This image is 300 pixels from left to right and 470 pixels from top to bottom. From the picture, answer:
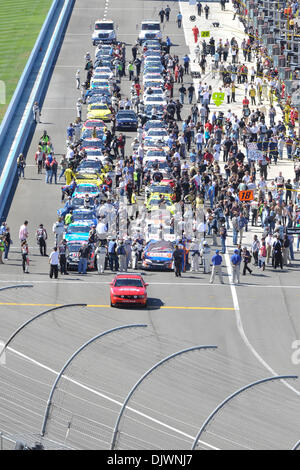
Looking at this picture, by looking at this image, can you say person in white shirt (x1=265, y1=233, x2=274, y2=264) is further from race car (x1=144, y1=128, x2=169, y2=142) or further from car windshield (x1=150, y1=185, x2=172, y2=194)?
race car (x1=144, y1=128, x2=169, y2=142)

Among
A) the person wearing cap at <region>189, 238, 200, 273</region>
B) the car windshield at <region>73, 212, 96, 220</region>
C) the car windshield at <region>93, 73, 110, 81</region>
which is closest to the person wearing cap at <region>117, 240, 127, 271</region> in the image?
the person wearing cap at <region>189, 238, 200, 273</region>

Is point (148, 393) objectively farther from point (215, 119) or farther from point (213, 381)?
point (215, 119)

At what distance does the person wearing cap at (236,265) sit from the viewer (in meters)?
42.1

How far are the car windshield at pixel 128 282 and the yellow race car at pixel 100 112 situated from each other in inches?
1066

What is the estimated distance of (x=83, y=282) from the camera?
42.4 meters

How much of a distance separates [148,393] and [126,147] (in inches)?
1627

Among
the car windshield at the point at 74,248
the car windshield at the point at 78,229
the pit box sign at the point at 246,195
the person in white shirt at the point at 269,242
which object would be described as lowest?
the car windshield at the point at 74,248

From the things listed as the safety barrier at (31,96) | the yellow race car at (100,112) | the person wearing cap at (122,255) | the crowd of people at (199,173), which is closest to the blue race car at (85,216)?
the crowd of people at (199,173)

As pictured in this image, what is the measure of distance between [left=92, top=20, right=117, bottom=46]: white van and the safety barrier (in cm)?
281

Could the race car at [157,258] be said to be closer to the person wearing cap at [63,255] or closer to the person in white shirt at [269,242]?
the person wearing cap at [63,255]

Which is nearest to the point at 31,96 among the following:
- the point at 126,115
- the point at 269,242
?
the point at 126,115

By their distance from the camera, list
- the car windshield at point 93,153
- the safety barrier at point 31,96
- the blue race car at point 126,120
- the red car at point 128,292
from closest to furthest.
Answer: the red car at point 128,292
the safety barrier at point 31,96
the car windshield at point 93,153
the blue race car at point 126,120

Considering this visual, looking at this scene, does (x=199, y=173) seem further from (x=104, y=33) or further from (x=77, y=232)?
(x=104, y=33)

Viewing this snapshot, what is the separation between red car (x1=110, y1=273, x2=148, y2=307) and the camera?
3906 centimetres
